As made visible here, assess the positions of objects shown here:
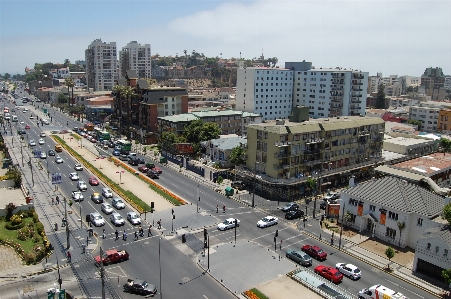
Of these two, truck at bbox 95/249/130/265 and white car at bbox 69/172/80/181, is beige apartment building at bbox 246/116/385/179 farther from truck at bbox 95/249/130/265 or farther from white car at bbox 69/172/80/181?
white car at bbox 69/172/80/181

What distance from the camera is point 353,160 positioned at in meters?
83.0

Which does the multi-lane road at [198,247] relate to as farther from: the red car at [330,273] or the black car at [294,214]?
the black car at [294,214]

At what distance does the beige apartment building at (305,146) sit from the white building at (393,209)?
49.8 ft

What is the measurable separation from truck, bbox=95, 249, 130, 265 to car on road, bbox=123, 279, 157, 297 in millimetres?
6352

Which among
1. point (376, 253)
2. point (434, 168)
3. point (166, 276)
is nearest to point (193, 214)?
point (166, 276)

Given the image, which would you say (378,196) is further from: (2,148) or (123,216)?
(2,148)

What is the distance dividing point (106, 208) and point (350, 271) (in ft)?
126

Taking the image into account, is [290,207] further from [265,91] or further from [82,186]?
[265,91]

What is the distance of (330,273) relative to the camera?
42.1m

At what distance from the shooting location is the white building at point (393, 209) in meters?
50.0

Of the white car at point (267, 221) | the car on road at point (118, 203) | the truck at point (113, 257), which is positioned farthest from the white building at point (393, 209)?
the car on road at point (118, 203)

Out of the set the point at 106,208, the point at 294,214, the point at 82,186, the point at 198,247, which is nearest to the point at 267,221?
the point at 294,214

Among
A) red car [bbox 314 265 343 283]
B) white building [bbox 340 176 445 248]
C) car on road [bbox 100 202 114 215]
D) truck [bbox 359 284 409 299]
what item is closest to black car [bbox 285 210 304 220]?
white building [bbox 340 176 445 248]

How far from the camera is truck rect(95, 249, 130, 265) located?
44438 millimetres
